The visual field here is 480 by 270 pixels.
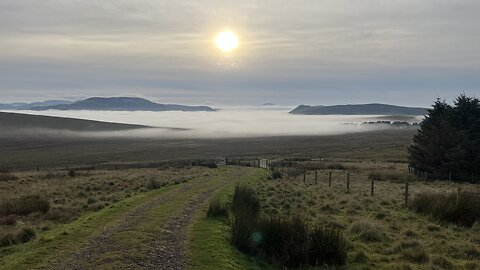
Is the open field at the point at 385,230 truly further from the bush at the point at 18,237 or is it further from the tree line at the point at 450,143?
the tree line at the point at 450,143

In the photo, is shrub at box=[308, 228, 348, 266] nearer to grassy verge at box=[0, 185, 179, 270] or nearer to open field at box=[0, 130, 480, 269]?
open field at box=[0, 130, 480, 269]

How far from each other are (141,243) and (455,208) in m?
14.2

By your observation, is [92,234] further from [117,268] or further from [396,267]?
[396,267]

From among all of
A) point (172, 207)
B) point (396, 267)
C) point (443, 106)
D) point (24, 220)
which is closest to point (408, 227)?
point (396, 267)

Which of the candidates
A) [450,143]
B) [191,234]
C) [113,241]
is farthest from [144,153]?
[113,241]

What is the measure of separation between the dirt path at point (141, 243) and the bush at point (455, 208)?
36.0ft

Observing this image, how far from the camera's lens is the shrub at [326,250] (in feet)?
47.1

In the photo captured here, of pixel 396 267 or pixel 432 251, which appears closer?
pixel 396 267

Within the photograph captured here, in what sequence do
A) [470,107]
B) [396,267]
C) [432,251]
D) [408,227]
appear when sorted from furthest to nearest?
[470,107] < [408,227] < [432,251] < [396,267]

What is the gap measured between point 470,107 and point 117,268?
4913 centimetres

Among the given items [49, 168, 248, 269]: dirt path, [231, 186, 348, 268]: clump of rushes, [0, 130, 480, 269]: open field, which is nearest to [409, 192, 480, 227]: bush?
[0, 130, 480, 269]: open field

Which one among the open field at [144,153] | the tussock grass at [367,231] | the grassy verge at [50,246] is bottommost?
the open field at [144,153]

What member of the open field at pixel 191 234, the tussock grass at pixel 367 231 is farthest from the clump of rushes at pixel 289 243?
the tussock grass at pixel 367 231

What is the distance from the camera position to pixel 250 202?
22.8m
